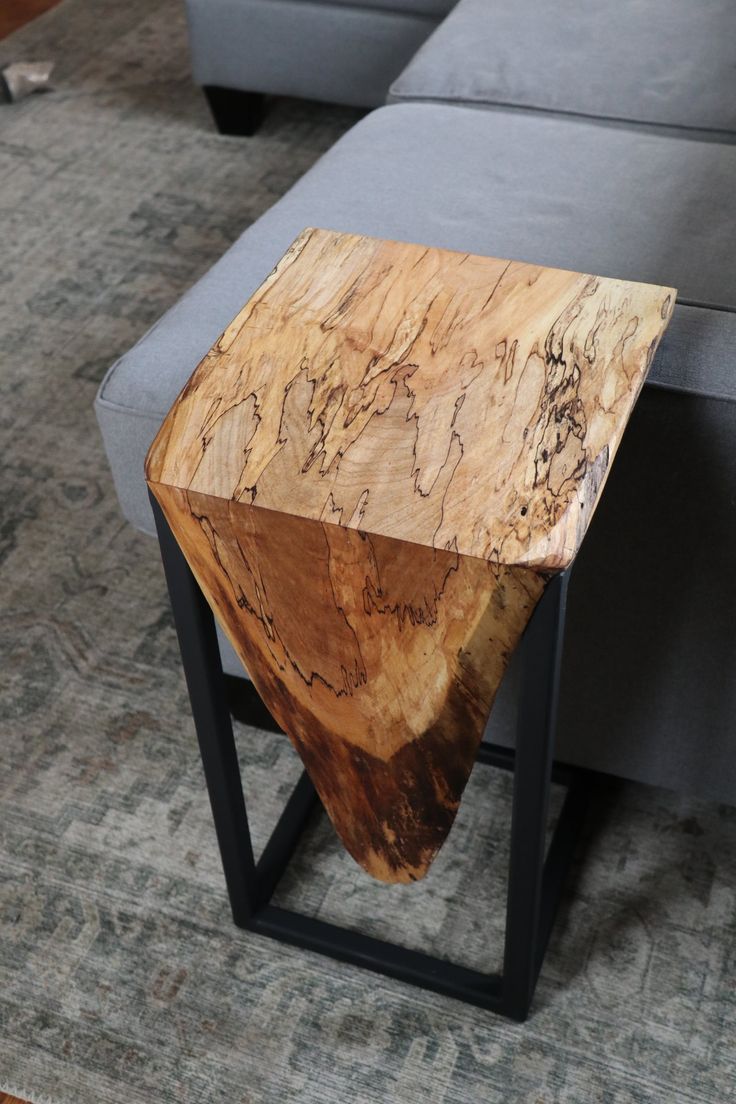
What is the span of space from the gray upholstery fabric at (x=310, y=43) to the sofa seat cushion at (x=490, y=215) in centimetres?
85

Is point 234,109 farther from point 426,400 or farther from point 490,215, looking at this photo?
point 426,400

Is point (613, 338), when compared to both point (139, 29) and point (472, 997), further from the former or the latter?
point (139, 29)

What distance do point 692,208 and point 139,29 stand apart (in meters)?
2.22

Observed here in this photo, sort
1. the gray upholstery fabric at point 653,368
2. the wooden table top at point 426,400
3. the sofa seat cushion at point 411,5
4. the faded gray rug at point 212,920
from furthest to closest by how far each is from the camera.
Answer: the sofa seat cushion at point 411,5, the faded gray rug at point 212,920, the gray upholstery fabric at point 653,368, the wooden table top at point 426,400

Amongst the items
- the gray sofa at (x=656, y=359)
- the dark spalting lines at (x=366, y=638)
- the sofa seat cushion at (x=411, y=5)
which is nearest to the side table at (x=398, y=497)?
the dark spalting lines at (x=366, y=638)

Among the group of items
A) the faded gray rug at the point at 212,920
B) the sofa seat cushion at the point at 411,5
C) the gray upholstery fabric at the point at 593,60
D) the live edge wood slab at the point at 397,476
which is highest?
the live edge wood slab at the point at 397,476

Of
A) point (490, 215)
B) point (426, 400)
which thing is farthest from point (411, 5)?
point (426, 400)

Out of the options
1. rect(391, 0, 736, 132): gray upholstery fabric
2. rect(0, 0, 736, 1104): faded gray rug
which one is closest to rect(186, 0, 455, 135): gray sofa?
rect(391, 0, 736, 132): gray upholstery fabric

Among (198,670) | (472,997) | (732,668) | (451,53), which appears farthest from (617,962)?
(451,53)

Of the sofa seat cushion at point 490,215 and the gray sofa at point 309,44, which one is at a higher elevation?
the sofa seat cushion at point 490,215

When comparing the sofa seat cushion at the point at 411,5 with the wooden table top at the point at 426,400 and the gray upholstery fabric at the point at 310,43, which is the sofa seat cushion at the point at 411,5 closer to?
the gray upholstery fabric at the point at 310,43

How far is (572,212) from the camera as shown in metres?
Answer: 1.33

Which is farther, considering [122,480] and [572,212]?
[572,212]

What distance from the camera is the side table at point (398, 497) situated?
750mm
